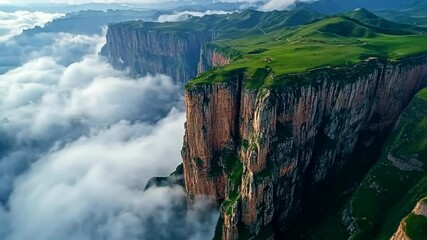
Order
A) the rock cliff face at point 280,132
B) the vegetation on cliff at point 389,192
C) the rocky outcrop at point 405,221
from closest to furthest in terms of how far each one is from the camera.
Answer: the rocky outcrop at point 405,221, the vegetation on cliff at point 389,192, the rock cliff face at point 280,132

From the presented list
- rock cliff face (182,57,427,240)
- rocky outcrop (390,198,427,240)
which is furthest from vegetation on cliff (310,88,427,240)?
rock cliff face (182,57,427,240)

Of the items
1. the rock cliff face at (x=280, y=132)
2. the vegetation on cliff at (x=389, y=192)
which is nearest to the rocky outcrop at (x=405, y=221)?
the vegetation on cliff at (x=389, y=192)

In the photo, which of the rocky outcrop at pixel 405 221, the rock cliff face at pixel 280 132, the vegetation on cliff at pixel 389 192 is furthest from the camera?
the rock cliff face at pixel 280 132

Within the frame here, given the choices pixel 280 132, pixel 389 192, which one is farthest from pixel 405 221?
pixel 280 132

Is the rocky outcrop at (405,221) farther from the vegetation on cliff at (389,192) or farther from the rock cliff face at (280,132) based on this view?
the rock cliff face at (280,132)

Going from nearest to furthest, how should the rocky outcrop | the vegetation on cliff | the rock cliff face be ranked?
the rocky outcrop < the vegetation on cliff < the rock cliff face

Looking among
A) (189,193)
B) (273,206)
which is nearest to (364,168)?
(273,206)

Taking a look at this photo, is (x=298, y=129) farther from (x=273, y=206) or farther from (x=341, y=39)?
(x=341, y=39)

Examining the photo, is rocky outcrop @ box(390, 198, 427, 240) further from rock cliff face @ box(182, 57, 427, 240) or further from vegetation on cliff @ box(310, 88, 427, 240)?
rock cliff face @ box(182, 57, 427, 240)
